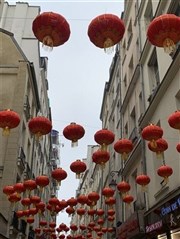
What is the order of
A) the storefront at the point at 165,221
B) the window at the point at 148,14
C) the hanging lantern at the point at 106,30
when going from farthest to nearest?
the window at the point at 148,14
the storefront at the point at 165,221
the hanging lantern at the point at 106,30

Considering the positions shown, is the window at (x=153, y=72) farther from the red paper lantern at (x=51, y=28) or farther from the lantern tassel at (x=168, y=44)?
the red paper lantern at (x=51, y=28)

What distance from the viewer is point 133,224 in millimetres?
14922

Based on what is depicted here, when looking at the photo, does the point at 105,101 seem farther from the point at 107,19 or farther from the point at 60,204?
the point at 107,19

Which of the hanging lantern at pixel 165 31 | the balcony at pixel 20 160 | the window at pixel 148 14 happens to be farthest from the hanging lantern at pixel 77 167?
the window at pixel 148 14

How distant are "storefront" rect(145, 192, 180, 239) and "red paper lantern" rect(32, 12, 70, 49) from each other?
6663 mm

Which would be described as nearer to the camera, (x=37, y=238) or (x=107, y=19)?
(x=107, y=19)

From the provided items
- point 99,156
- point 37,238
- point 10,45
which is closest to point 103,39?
point 99,156

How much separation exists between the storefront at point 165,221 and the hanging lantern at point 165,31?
19.0ft

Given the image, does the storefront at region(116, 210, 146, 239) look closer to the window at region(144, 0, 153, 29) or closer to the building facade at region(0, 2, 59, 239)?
the building facade at region(0, 2, 59, 239)

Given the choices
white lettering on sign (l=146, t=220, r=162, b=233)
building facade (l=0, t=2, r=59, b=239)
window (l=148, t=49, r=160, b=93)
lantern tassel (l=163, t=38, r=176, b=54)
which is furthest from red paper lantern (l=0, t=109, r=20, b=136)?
window (l=148, t=49, r=160, b=93)

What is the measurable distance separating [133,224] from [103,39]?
10784 millimetres

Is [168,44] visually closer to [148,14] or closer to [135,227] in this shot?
[135,227]

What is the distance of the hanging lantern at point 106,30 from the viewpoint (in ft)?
20.3

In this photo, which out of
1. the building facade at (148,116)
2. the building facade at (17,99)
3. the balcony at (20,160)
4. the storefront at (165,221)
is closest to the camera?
the storefront at (165,221)
